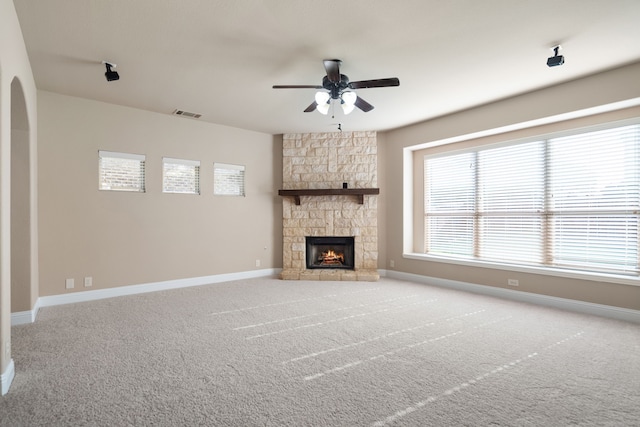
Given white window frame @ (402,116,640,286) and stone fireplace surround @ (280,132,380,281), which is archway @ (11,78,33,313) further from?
white window frame @ (402,116,640,286)

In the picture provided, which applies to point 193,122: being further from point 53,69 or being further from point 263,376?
point 263,376

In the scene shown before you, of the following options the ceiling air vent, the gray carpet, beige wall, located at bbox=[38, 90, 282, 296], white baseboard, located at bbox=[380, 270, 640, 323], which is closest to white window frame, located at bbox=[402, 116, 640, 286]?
white baseboard, located at bbox=[380, 270, 640, 323]

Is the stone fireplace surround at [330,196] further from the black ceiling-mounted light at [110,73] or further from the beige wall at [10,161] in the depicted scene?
the beige wall at [10,161]

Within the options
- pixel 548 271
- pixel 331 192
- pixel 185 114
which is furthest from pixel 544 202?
pixel 185 114

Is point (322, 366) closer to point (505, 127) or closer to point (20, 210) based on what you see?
point (20, 210)

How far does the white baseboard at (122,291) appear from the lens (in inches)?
145

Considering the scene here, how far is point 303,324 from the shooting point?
3.62 m

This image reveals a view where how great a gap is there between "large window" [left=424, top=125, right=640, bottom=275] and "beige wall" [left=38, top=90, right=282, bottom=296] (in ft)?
11.1

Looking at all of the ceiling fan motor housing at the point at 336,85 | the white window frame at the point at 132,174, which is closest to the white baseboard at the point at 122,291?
the white window frame at the point at 132,174

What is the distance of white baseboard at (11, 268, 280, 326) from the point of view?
3.68 metres

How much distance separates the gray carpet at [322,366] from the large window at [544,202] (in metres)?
0.96

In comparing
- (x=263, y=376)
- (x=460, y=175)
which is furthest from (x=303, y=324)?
(x=460, y=175)

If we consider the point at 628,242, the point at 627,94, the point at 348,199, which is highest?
the point at 627,94

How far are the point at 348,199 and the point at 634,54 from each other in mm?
4343
